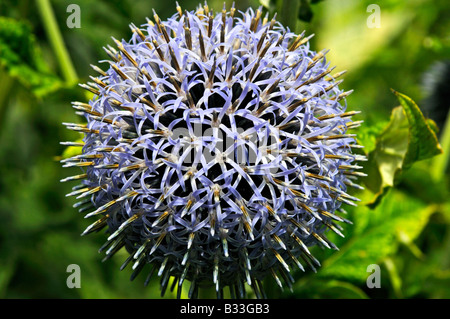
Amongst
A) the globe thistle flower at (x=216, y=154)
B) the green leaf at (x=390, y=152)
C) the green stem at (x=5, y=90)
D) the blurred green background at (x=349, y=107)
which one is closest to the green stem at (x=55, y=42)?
the blurred green background at (x=349, y=107)

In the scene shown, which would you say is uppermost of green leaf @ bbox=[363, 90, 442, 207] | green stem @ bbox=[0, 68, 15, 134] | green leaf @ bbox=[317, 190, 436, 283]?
green stem @ bbox=[0, 68, 15, 134]

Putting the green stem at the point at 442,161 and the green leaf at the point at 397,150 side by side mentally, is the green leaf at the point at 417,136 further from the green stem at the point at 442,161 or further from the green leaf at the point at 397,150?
the green stem at the point at 442,161

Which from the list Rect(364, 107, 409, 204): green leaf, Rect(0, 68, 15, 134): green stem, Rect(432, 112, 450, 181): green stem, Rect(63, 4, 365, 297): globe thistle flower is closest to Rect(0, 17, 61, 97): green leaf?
Rect(0, 68, 15, 134): green stem

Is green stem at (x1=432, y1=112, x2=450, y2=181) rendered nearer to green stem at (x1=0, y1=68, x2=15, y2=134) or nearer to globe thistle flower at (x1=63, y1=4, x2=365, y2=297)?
globe thistle flower at (x1=63, y1=4, x2=365, y2=297)

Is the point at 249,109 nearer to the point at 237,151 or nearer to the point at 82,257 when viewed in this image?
the point at 237,151

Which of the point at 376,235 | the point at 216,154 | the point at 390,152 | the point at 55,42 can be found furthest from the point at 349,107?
the point at 216,154

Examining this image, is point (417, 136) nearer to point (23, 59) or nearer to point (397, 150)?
point (397, 150)
